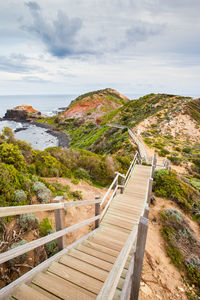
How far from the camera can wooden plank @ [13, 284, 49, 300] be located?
206cm

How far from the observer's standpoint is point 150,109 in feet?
127

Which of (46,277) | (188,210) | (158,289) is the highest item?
(46,277)

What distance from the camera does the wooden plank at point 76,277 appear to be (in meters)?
2.50

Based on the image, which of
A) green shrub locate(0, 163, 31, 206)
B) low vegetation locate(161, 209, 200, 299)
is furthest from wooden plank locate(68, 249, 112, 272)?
low vegetation locate(161, 209, 200, 299)

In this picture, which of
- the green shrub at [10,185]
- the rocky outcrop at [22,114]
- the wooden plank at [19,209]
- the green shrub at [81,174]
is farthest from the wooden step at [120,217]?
the rocky outcrop at [22,114]

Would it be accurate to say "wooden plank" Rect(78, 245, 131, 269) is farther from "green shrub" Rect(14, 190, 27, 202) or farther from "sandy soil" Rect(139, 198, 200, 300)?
"green shrub" Rect(14, 190, 27, 202)

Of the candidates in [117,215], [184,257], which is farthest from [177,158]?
[117,215]

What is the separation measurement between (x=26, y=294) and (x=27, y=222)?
2889 millimetres

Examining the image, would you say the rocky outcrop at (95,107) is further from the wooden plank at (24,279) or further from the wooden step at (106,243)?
the wooden plank at (24,279)

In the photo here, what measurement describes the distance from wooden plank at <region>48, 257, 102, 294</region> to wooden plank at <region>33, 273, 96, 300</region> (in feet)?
0.21

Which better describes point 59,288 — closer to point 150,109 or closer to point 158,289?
point 158,289

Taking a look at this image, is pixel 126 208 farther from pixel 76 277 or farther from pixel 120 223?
pixel 76 277

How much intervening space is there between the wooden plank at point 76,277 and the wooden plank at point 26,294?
510 mm

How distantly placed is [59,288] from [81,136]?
41898 mm
